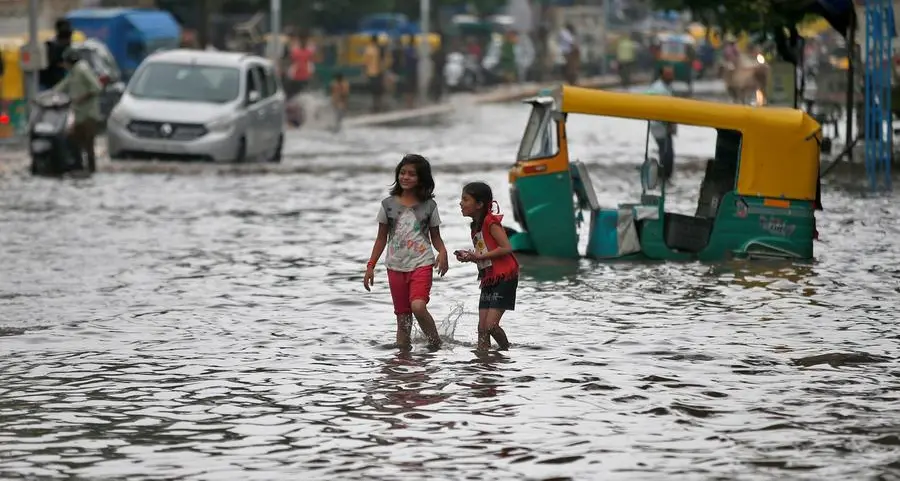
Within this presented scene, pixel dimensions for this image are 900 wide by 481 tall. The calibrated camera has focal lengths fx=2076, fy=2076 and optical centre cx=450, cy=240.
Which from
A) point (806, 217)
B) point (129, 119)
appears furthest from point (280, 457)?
point (129, 119)

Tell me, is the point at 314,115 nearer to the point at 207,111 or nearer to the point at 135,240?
the point at 207,111

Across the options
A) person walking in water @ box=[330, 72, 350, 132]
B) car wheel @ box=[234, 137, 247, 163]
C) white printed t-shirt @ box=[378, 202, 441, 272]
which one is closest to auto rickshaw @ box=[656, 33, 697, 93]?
person walking in water @ box=[330, 72, 350, 132]

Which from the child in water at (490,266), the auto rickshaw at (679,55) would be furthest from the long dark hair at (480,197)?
the auto rickshaw at (679,55)

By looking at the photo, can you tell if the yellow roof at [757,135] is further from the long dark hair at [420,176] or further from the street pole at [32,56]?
the street pole at [32,56]

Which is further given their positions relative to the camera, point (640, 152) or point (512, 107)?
point (512, 107)

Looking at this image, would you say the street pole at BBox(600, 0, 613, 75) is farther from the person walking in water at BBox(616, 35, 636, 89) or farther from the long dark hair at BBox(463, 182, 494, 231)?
the long dark hair at BBox(463, 182, 494, 231)

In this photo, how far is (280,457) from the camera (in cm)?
844

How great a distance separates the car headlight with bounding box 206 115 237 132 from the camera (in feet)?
91.9

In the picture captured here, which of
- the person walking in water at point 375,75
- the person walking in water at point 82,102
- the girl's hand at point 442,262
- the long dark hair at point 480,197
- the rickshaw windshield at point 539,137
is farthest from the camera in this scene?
the person walking in water at point 375,75

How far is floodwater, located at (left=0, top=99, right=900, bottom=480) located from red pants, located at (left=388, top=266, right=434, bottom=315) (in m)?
0.28

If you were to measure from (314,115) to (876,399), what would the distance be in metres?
37.3

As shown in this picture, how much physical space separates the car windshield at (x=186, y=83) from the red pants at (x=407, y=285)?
1753cm

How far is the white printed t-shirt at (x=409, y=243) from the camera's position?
37.8 ft

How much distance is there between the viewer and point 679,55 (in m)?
66.0
